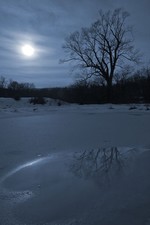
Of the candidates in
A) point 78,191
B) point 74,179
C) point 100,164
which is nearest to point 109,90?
point 100,164

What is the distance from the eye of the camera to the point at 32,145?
293 inches

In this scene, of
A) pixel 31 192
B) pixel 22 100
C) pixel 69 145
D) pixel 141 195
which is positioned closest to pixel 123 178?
pixel 141 195

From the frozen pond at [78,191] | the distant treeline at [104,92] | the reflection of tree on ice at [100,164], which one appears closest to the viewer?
the frozen pond at [78,191]

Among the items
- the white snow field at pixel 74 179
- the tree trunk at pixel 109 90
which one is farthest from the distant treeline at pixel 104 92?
the white snow field at pixel 74 179

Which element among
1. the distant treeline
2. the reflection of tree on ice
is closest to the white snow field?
the reflection of tree on ice

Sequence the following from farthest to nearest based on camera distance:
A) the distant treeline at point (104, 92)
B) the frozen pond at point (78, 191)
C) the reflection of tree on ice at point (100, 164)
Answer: the distant treeline at point (104, 92), the reflection of tree on ice at point (100, 164), the frozen pond at point (78, 191)

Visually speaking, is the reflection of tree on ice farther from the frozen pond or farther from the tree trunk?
the tree trunk

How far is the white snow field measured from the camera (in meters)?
3.55

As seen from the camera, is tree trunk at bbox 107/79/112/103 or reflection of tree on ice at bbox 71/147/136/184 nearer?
reflection of tree on ice at bbox 71/147/136/184

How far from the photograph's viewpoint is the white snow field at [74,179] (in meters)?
3.55

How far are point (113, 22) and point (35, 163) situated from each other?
103ft

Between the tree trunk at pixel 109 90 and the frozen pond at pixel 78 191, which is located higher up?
the tree trunk at pixel 109 90

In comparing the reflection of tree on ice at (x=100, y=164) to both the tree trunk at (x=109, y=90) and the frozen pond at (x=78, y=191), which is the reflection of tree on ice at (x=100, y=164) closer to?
the frozen pond at (x=78, y=191)

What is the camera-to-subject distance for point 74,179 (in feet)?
16.0
